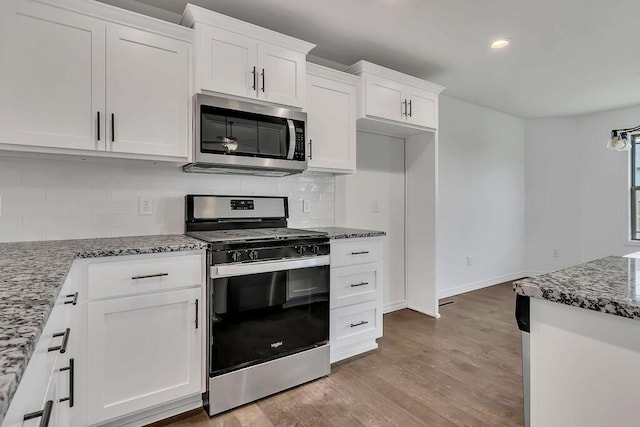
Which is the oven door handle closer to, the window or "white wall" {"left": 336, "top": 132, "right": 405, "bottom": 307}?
"white wall" {"left": 336, "top": 132, "right": 405, "bottom": 307}

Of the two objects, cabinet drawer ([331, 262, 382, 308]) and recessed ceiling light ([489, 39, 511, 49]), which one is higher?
recessed ceiling light ([489, 39, 511, 49])

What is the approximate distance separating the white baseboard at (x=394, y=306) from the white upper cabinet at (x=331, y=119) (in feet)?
5.31

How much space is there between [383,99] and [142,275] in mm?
2258

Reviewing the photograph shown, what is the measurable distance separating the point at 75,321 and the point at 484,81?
13.2ft

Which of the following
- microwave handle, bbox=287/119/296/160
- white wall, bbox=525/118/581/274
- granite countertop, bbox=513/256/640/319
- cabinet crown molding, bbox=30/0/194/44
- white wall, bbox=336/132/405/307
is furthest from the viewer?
white wall, bbox=525/118/581/274

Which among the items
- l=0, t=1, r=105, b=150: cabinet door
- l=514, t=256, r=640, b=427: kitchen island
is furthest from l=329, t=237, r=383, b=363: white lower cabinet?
l=0, t=1, r=105, b=150: cabinet door

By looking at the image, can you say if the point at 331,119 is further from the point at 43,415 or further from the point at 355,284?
the point at 43,415

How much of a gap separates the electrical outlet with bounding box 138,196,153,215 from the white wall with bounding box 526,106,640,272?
5360 millimetres

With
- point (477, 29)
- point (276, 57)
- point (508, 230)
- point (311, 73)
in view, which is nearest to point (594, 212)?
point (508, 230)

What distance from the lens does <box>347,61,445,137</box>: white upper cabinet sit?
278 centimetres

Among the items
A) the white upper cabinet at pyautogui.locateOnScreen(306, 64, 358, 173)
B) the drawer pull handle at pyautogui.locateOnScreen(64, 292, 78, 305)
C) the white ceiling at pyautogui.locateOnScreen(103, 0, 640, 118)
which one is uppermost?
the white ceiling at pyautogui.locateOnScreen(103, 0, 640, 118)

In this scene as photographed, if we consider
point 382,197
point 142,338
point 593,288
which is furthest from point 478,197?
point 142,338

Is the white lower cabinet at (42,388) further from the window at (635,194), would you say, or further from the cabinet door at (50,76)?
the window at (635,194)

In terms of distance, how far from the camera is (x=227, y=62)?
82.7 inches
